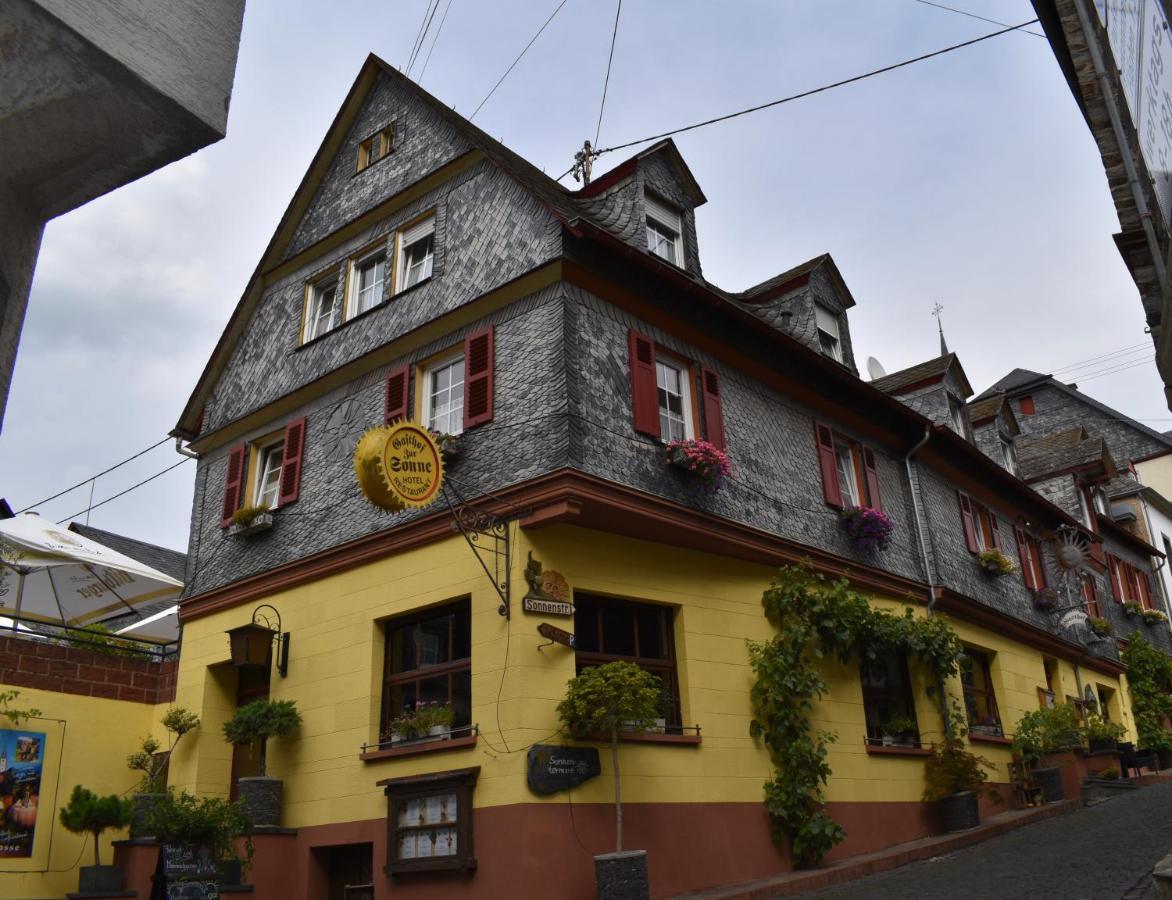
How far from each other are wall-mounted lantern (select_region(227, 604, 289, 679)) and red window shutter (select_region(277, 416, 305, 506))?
1822 mm

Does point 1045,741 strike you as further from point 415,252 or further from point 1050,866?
point 415,252

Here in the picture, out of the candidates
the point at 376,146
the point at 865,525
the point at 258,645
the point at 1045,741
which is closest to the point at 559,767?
the point at 258,645

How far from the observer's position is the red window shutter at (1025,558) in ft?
76.5

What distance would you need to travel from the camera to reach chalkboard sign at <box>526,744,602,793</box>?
10573mm

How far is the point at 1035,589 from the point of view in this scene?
76.8 feet

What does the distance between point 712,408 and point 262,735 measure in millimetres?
7031

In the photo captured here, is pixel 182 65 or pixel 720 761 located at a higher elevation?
pixel 182 65

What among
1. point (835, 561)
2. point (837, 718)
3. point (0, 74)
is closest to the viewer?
point (0, 74)

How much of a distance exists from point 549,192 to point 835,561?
6.73m

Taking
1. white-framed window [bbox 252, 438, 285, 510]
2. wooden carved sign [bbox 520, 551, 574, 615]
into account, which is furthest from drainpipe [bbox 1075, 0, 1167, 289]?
white-framed window [bbox 252, 438, 285, 510]

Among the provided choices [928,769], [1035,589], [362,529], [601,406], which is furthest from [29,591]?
[1035,589]

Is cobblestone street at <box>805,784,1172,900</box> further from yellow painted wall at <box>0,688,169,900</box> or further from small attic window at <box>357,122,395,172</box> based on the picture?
small attic window at <box>357,122,395,172</box>

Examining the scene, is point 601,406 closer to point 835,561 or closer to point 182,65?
point 835,561

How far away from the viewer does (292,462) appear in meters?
15.2
